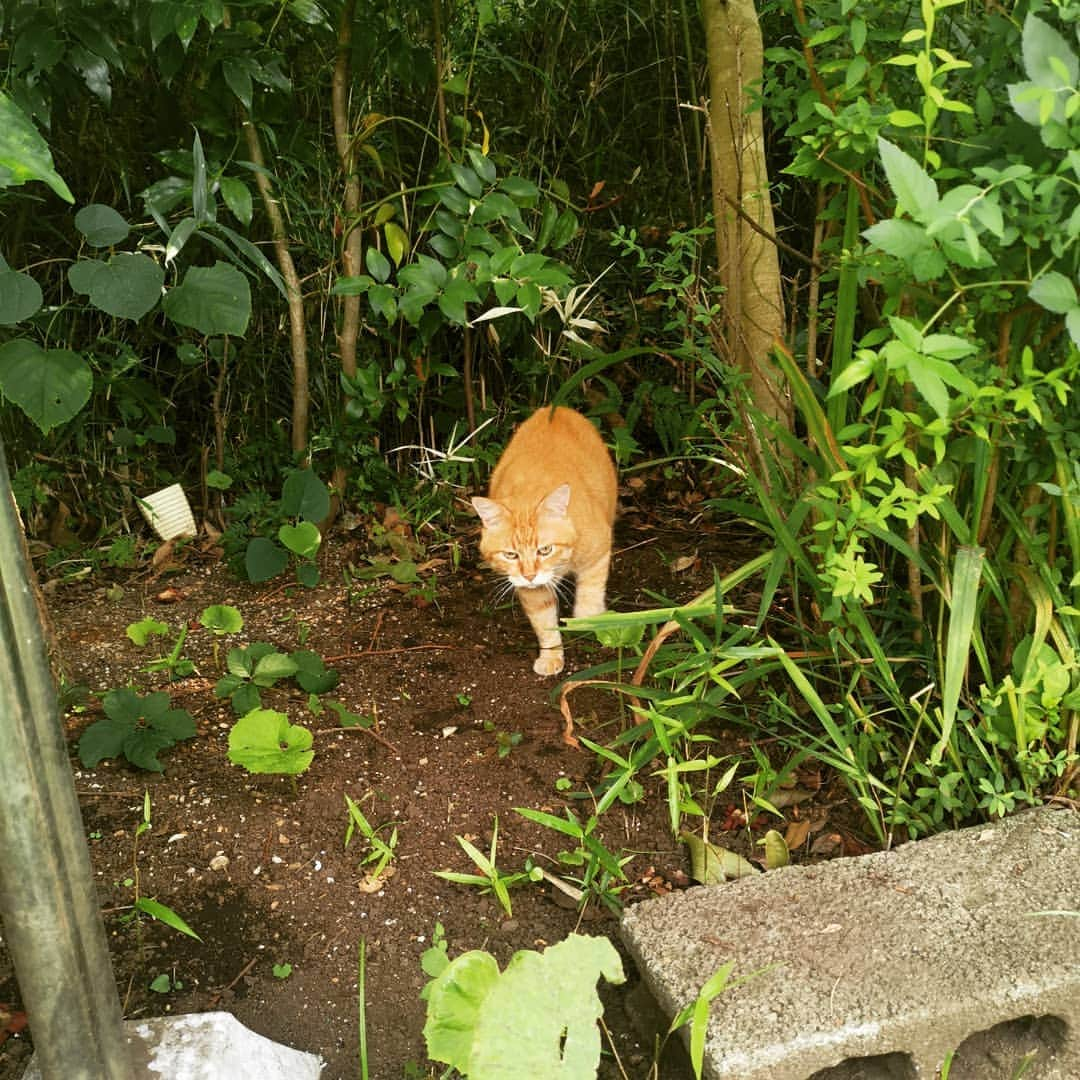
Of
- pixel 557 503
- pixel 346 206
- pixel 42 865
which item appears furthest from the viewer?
pixel 346 206

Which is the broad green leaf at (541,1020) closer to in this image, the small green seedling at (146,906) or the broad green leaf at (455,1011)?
the broad green leaf at (455,1011)

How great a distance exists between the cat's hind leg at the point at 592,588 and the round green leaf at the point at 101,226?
5.09 feet

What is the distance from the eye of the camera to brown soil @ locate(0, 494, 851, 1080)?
1.76m

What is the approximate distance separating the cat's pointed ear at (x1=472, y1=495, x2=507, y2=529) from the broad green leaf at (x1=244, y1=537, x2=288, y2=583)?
25.1 inches

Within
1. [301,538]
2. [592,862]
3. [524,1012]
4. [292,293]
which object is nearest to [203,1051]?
[524,1012]

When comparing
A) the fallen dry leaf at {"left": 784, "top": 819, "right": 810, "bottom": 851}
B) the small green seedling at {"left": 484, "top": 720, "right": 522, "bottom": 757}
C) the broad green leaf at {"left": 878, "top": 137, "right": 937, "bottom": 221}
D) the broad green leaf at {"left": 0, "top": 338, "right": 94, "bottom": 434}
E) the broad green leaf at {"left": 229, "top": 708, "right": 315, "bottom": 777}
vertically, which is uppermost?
the broad green leaf at {"left": 878, "top": 137, "right": 937, "bottom": 221}

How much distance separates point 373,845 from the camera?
2.05m

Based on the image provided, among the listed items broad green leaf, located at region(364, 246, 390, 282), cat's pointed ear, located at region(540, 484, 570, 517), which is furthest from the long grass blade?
broad green leaf, located at region(364, 246, 390, 282)

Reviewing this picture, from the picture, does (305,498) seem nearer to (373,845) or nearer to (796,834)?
(373,845)

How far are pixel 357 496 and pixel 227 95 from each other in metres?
1.26

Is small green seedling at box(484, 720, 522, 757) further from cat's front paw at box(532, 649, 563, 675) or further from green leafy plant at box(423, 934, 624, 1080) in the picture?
green leafy plant at box(423, 934, 624, 1080)

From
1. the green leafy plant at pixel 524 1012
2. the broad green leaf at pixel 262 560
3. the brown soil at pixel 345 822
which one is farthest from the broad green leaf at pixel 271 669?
the green leafy plant at pixel 524 1012

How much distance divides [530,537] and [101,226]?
1.34m

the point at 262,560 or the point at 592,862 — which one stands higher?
the point at 262,560
